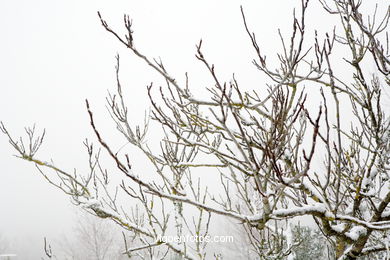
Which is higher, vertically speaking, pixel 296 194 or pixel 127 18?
pixel 127 18

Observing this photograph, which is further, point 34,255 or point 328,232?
point 34,255

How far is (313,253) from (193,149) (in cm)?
915

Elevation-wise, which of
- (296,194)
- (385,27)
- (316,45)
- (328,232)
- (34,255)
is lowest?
(328,232)

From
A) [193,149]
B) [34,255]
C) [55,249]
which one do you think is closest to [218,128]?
[193,149]

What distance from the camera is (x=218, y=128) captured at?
238 centimetres

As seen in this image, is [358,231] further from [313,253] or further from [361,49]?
[313,253]

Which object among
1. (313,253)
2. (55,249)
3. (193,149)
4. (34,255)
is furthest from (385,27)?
(55,249)

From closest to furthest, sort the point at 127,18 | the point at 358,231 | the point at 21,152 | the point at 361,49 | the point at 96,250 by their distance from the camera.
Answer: the point at 127,18, the point at 358,231, the point at 361,49, the point at 21,152, the point at 96,250

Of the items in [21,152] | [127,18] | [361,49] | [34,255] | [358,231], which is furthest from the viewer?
[34,255]

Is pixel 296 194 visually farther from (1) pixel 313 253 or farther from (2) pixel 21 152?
(1) pixel 313 253

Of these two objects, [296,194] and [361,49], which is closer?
[361,49]

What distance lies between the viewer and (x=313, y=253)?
964 centimetres

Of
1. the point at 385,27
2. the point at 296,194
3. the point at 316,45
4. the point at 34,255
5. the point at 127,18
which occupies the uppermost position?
the point at 34,255

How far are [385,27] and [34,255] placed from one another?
44.0m
